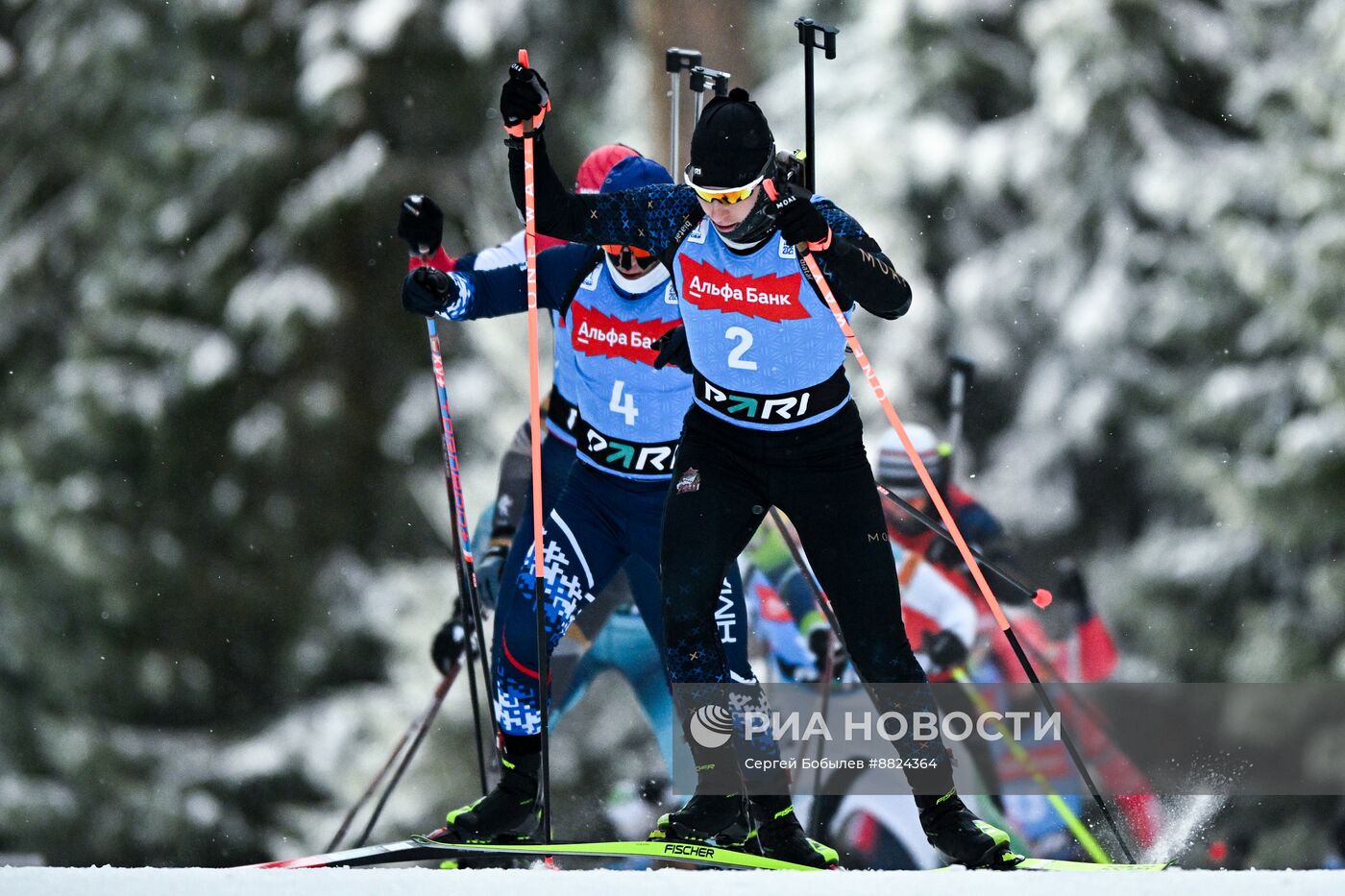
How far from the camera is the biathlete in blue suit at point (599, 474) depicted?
4117mm

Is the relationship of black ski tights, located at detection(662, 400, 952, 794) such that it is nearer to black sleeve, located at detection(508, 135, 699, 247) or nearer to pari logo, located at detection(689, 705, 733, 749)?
pari logo, located at detection(689, 705, 733, 749)

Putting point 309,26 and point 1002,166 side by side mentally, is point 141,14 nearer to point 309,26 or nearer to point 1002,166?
point 309,26

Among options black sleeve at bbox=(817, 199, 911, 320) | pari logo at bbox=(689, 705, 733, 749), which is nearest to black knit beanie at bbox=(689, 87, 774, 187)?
black sleeve at bbox=(817, 199, 911, 320)

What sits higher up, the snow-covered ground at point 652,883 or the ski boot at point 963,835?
the ski boot at point 963,835

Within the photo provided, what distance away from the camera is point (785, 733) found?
623 cm

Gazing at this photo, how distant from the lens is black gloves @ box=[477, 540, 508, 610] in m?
5.00

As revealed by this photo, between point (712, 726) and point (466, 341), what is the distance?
4966mm

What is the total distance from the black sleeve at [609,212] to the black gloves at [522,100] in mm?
64

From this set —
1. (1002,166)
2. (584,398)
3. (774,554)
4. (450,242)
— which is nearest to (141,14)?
(450,242)

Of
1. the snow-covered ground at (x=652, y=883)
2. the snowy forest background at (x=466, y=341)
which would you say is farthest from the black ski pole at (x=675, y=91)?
the snowy forest background at (x=466, y=341)

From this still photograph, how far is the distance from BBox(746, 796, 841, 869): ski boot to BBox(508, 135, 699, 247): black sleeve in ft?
4.35

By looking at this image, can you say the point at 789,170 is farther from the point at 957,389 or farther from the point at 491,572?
the point at 957,389

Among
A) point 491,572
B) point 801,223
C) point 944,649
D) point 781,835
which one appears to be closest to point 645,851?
point 781,835

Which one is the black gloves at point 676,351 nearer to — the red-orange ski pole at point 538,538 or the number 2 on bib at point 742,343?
the number 2 on bib at point 742,343
